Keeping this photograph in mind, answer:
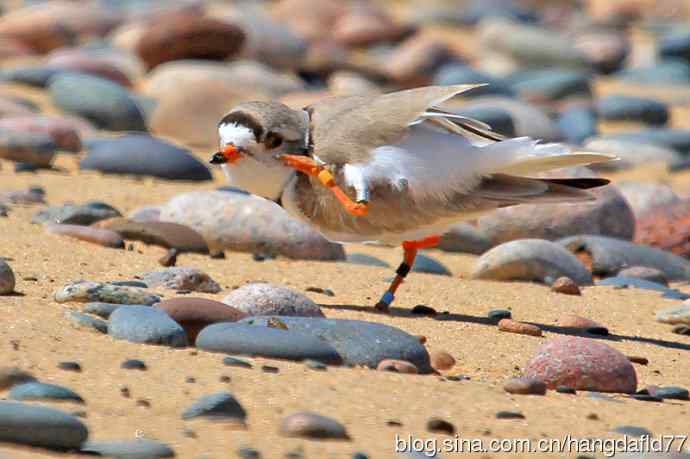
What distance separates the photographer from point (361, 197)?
492 cm

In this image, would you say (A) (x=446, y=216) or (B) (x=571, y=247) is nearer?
(A) (x=446, y=216)

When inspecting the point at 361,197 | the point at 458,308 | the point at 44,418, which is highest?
the point at 361,197

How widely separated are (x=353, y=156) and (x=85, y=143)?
4483mm

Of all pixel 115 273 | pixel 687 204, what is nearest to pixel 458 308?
pixel 115 273

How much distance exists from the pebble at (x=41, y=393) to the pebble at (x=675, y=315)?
3.03m

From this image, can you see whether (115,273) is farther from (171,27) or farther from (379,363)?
(171,27)

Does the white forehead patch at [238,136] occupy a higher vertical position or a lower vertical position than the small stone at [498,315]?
higher

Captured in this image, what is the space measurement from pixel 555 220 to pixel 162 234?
232 centimetres

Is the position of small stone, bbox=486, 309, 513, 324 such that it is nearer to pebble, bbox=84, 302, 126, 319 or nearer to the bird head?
the bird head

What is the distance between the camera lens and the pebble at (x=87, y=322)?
424cm

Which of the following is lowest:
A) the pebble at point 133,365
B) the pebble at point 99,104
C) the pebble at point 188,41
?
the pebble at point 133,365

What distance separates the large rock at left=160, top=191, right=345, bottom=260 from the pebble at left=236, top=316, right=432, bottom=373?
6.38ft

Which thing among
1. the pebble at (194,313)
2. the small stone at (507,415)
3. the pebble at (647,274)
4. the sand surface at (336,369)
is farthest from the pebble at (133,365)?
the pebble at (647,274)

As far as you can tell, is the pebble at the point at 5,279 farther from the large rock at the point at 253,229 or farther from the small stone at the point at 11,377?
the large rock at the point at 253,229
